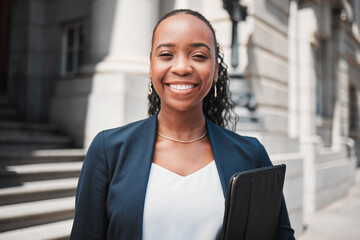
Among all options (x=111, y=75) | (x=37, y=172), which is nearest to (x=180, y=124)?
(x=37, y=172)

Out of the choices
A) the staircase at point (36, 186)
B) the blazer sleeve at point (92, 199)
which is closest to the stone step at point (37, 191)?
the staircase at point (36, 186)

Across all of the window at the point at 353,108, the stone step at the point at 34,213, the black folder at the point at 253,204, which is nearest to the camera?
the black folder at the point at 253,204

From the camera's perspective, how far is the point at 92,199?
1442mm

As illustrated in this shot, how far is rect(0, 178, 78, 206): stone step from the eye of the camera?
11.6 ft

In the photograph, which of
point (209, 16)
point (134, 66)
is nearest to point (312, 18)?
point (209, 16)

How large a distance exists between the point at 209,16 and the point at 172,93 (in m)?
5.87

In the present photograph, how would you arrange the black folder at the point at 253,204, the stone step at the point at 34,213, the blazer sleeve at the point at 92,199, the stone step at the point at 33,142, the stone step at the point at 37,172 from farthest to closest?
the stone step at the point at 33,142 → the stone step at the point at 37,172 → the stone step at the point at 34,213 → the blazer sleeve at the point at 92,199 → the black folder at the point at 253,204

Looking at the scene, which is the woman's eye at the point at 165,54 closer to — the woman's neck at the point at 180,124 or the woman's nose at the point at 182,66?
the woman's nose at the point at 182,66

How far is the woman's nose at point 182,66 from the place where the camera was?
1456 millimetres

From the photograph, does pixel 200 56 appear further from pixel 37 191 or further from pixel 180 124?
pixel 37 191

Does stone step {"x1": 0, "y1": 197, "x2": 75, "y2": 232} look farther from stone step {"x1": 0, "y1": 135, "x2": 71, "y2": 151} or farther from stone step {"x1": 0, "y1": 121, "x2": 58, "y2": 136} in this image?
stone step {"x1": 0, "y1": 121, "x2": 58, "y2": 136}

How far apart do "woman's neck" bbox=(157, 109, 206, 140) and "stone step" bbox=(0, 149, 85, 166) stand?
342 cm

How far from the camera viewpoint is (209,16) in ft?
22.9

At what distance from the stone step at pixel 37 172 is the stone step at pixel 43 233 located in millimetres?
838
